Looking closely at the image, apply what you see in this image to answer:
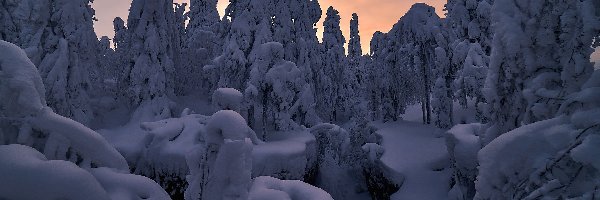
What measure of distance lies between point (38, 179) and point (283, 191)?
116 inches

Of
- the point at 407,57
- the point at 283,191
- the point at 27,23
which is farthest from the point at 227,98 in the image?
the point at 407,57

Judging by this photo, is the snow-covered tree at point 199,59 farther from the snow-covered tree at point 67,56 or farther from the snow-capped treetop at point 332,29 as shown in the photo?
the snow-capped treetop at point 332,29

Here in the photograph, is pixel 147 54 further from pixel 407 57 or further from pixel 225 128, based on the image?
pixel 225 128

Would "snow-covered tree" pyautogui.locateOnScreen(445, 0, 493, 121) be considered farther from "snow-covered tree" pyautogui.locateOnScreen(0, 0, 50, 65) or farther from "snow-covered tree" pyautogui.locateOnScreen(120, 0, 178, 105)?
"snow-covered tree" pyautogui.locateOnScreen(0, 0, 50, 65)

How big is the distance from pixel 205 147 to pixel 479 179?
3068 millimetres

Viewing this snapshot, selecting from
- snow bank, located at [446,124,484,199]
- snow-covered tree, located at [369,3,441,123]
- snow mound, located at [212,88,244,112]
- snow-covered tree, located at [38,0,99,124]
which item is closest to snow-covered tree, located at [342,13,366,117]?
snow-covered tree, located at [369,3,441,123]

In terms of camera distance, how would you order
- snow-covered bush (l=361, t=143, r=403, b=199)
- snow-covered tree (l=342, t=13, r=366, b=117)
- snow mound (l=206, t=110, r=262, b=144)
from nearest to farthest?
snow mound (l=206, t=110, r=262, b=144) → snow-covered bush (l=361, t=143, r=403, b=199) → snow-covered tree (l=342, t=13, r=366, b=117)

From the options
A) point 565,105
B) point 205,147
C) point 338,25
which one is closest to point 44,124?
point 205,147

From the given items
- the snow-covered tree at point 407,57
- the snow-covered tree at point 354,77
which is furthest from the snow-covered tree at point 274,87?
the snow-covered tree at point 354,77

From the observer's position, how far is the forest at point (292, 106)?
296 centimetres

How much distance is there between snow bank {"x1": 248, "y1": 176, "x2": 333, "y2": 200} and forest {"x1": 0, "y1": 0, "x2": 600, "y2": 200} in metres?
0.02

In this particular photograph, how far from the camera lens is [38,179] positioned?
2.56 meters

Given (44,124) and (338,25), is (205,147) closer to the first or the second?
(44,124)

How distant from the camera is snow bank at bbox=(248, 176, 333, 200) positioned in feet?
16.3
